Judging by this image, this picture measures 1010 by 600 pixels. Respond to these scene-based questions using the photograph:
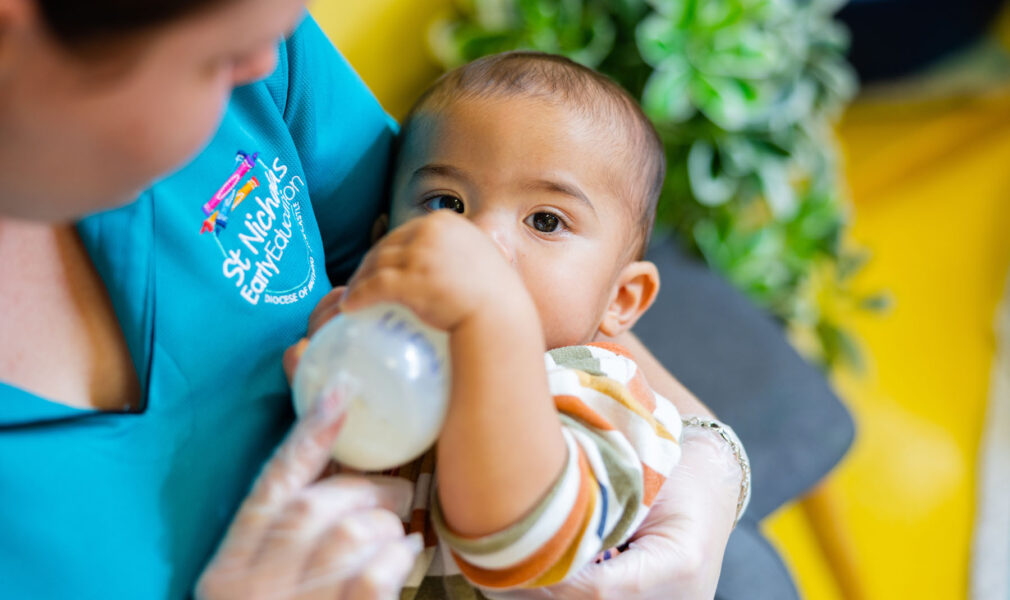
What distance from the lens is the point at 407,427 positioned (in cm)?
63

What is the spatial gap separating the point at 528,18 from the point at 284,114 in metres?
0.92

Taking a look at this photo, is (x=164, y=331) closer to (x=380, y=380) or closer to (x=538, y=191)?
(x=380, y=380)

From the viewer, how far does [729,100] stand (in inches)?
65.9

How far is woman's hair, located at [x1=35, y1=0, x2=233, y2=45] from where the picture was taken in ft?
1.50

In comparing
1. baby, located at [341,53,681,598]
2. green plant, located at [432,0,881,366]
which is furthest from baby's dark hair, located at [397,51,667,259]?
green plant, located at [432,0,881,366]

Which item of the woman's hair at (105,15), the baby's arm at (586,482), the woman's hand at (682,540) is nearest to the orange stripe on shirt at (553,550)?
the baby's arm at (586,482)

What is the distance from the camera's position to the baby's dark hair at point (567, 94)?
3.28 feet

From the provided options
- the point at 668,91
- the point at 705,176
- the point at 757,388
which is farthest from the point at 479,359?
the point at 705,176

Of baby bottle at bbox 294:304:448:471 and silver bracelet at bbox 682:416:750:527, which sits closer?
baby bottle at bbox 294:304:448:471

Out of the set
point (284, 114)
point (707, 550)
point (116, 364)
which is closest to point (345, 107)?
point (284, 114)

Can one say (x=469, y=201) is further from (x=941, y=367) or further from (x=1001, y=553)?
(x=941, y=367)

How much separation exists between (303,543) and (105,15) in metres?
0.35

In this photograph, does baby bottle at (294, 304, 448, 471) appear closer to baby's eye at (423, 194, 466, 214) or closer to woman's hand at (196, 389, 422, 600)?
woman's hand at (196, 389, 422, 600)

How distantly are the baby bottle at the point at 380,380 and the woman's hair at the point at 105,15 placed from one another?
25 centimetres
